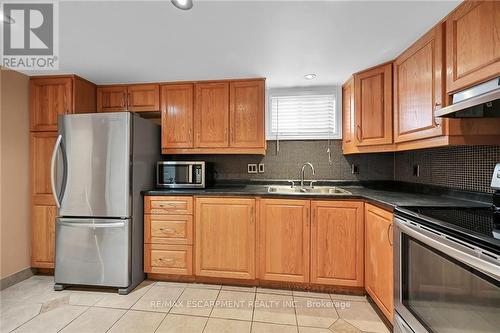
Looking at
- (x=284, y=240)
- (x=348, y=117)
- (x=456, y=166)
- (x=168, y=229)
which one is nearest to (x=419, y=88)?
(x=456, y=166)

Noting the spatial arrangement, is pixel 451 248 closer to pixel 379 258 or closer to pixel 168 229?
pixel 379 258

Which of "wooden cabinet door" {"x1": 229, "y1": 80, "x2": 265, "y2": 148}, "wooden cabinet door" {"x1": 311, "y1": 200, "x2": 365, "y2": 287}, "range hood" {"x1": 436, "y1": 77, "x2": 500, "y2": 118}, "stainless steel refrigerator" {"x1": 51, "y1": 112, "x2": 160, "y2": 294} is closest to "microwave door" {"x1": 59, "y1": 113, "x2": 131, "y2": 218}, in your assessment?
"stainless steel refrigerator" {"x1": 51, "y1": 112, "x2": 160, "y2": 294}

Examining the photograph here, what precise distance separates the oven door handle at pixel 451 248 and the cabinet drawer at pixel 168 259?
6.17ft

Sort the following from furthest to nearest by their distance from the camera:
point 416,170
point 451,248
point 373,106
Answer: point 416,170
point 373,106
point 451,248

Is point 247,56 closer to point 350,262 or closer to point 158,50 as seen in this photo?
point 158,50

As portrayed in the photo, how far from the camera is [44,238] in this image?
2.43m

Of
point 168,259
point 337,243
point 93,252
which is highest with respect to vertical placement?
point 337,243

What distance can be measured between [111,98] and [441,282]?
334 centimetres

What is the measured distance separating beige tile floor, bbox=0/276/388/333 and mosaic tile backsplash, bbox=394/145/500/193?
1.24 meters

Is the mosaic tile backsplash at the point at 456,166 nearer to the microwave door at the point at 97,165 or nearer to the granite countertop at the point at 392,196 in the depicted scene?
the granite countertop at the point at 392,196

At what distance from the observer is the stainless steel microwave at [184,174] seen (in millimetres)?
2553

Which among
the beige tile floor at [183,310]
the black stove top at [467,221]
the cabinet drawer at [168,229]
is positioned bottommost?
the beige tile floor at [183,310]

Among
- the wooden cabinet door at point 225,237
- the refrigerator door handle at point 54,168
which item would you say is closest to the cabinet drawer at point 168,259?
the wooden cabinet door at point 225,237

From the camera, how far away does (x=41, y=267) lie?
2.45 metres
